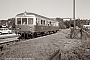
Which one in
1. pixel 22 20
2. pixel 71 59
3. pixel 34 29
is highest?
pixel 22 20

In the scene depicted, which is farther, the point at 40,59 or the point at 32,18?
the point at 32,18

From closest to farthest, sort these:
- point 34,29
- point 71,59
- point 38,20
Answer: point 71,59 < point 34,29 < point 38,20

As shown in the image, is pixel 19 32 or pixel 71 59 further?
pixel 19 32

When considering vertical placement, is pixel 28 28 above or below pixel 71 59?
above

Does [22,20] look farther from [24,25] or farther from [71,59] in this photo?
[71,59]

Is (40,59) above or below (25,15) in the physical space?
below

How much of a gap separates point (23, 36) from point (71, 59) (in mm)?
11429

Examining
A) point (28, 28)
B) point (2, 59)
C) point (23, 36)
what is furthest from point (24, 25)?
point (2, 59)

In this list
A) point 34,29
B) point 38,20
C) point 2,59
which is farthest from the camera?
point 38,20

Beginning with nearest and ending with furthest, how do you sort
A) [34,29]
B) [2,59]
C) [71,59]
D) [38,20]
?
[2,59], [71,59], [34,29], [38,20]

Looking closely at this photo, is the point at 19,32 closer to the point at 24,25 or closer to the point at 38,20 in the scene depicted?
the point at 24,25

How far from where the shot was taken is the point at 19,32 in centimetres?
1572

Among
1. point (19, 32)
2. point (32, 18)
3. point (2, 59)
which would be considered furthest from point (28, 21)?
point (2, 59)

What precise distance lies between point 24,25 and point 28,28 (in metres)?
0.56
